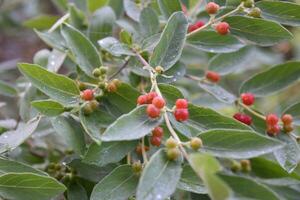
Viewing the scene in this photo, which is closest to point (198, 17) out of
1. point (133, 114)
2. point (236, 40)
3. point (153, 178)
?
point (236, 40)

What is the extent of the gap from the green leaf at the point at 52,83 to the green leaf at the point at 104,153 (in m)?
0.17

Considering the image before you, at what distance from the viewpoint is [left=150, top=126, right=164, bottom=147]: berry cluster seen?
1.30m

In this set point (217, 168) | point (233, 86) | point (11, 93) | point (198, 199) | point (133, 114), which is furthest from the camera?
point (233, 86)

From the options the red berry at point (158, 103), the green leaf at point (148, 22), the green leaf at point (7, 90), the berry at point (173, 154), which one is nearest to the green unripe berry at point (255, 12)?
the green leaf at point (148, 22)

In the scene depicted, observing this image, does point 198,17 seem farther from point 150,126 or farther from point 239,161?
point 150,126

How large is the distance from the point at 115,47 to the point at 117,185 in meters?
0.45

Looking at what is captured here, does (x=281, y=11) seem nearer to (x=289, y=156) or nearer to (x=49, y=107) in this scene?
(x=289, y=156)

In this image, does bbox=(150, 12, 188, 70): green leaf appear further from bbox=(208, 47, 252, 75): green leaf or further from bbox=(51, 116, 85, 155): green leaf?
bbox=(208, 47, 252, 75): green leaf

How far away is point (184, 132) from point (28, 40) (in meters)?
2.36

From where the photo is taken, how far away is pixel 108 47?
1.53 meters

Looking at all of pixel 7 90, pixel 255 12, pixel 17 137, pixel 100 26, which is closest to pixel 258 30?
pixel 255 12

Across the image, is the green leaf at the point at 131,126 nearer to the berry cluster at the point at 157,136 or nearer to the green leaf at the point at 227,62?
the berry cluster at the point at 157,136

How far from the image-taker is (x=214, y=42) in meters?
1.58

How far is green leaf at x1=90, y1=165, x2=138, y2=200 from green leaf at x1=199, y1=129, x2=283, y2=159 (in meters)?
0.21
